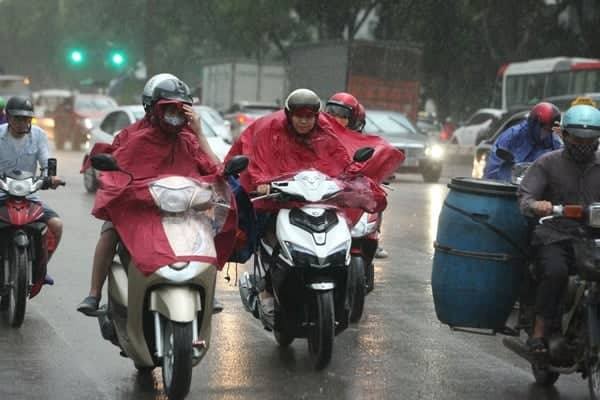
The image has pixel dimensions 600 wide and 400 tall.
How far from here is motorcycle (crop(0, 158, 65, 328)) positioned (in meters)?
8.62

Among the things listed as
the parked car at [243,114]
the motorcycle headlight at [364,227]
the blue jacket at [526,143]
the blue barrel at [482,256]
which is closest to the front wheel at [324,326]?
the blue barrel at [482,256]

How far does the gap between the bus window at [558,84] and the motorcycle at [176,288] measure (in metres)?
30.6

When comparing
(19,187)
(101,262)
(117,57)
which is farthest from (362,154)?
(117,57)

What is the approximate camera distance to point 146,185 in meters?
6.43

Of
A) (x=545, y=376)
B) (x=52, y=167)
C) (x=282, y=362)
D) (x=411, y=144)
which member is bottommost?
(x=411, y=144)

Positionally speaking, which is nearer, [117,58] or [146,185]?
[146,185]

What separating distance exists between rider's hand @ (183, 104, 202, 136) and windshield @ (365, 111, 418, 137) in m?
19.5

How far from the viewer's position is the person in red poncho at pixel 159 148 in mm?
6844

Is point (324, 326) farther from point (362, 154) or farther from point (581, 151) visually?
point (581, 151)

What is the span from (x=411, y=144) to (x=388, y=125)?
3.66 ft

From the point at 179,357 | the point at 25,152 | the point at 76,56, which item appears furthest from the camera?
the point at 76,56

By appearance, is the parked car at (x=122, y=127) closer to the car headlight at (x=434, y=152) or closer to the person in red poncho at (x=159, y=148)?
the car headlight at (x=434, y=152)

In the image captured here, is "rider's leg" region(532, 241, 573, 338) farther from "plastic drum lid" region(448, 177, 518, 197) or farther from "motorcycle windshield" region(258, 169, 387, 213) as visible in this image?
"motorcycle windshield" region(258, 169, 387, 213)

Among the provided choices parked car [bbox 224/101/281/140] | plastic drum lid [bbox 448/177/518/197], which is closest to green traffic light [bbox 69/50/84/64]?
parked car [bbox 224/101/281/140]
